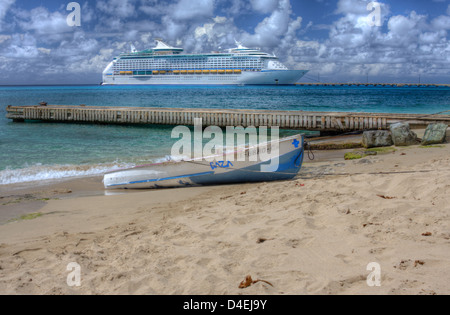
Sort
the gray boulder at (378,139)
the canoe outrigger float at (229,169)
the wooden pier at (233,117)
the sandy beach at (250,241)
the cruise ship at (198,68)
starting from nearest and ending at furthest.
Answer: the sandy beach at (250,241), the canoe outrigger float at (229,169), the gray boulder at (378,139), the wooden pier at (233,117), the cruise ship at (198,68)

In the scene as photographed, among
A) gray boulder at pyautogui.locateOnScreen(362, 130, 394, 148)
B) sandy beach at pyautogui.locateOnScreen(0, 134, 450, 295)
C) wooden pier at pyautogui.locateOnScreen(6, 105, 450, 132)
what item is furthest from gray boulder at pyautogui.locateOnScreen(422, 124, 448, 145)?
wooden pier at pyautogui.locateOnScreen(6, 105, 450, 132)

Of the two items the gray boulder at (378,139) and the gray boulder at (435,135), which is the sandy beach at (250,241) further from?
the gray boulder at (378,139)

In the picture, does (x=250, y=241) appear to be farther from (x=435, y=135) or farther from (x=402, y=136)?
(x=435, y=135)

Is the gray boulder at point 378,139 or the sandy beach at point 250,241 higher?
the gray boulder at point 378,139

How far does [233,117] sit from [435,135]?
11459mm

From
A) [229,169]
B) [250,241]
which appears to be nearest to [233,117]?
[229,169]

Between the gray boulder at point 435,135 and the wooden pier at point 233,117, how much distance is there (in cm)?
485

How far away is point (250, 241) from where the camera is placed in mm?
3965

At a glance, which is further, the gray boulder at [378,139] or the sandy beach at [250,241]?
the gray boulder at [378,139]

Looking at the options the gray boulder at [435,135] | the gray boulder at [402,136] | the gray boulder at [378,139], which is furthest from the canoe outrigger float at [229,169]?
the gray boulder at [435,135]

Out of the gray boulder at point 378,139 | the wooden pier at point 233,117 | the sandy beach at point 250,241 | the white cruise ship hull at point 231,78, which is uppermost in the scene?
the white cruise ship hull at point 231,78

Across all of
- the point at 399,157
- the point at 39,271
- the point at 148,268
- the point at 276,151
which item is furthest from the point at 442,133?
the point at 39,271

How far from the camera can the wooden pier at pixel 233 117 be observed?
1658 centimetres

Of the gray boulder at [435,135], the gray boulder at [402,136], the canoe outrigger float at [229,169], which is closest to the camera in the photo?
the canoe outrigger float at [229,169]
